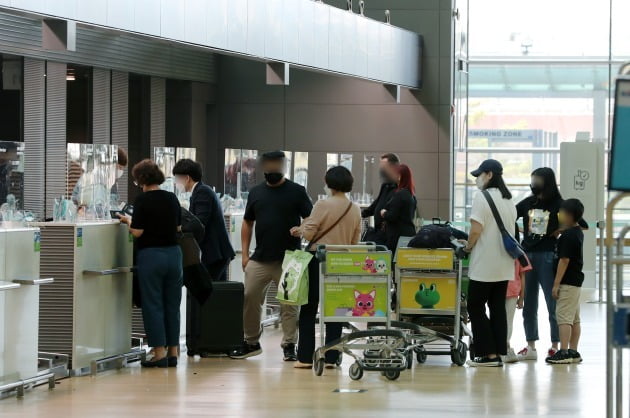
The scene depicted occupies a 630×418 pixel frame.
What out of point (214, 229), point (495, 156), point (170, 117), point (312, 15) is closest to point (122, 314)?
point (214, 229)

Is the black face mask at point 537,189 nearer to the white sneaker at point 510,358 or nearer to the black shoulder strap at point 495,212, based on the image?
the black shoulder strap at point 495,212

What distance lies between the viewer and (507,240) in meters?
9.23

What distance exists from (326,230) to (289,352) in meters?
1.13

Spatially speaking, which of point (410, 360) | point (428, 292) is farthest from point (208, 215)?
point (410, 360)

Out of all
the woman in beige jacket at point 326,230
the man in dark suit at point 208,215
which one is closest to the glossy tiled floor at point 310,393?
the woman in beige jacket at point 326,230

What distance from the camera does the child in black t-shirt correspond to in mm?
9531

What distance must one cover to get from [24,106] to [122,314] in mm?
5908

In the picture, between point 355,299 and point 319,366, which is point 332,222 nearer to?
point 355,299

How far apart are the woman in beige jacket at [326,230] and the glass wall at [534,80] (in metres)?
10.8

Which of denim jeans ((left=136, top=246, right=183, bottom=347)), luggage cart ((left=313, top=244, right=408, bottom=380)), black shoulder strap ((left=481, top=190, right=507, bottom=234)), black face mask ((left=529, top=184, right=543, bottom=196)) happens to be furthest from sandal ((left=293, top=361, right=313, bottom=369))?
black face mask ((left=529, top=184, right=543, bottom=196))

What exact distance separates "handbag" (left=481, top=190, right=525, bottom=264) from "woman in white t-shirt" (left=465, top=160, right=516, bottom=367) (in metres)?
0.03

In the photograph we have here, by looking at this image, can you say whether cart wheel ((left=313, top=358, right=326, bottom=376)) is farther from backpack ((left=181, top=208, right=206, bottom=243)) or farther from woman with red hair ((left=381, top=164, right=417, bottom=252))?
woman with red hair ((left=381, top=164, right=417, bottom=252))

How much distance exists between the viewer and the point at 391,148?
18344 mm

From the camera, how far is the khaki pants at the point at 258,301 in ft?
31.5
